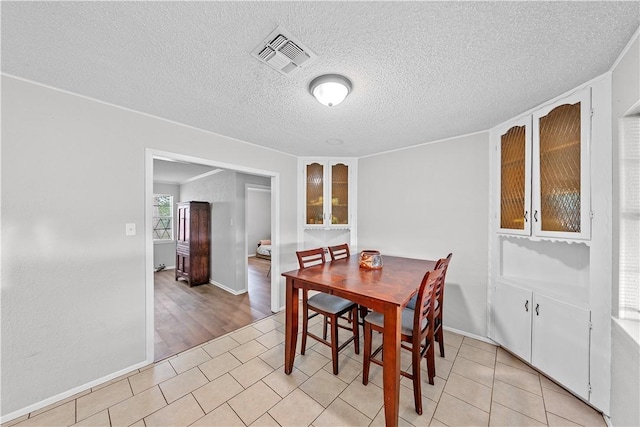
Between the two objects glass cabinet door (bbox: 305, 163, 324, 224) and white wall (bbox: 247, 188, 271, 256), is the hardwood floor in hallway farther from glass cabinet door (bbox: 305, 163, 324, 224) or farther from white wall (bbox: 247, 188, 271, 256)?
white wall (bbox: 247, 188, 271, 256)

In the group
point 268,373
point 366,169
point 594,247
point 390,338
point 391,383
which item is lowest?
point 268,373

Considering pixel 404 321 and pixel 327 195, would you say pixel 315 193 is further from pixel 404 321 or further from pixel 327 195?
pixel 404 321

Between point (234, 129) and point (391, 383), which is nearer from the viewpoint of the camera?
→ point (391, 383)

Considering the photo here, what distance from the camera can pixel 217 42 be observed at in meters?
1.22

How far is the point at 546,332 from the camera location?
1.91 metres

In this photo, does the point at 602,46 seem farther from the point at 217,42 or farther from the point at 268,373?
the point at 268,373

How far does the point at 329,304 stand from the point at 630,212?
203cm

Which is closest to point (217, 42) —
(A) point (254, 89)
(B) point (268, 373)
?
(A) point (254, 89)

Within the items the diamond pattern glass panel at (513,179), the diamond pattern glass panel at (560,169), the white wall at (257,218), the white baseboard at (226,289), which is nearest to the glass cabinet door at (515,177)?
the diamond pattern glass panel at (513,179)

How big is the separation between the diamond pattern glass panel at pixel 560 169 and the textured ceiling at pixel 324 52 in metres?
0.20

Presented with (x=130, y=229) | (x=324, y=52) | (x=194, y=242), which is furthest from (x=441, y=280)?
(x=194, y=242)

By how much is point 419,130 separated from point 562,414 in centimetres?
253

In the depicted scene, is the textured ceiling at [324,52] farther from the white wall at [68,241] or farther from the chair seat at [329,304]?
the chair seat at [329,304]

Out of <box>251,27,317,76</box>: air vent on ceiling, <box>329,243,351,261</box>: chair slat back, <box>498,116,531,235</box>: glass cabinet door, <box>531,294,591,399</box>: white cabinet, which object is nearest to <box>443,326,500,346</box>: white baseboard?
<box>531,294,591,399</box>: white cabinet
